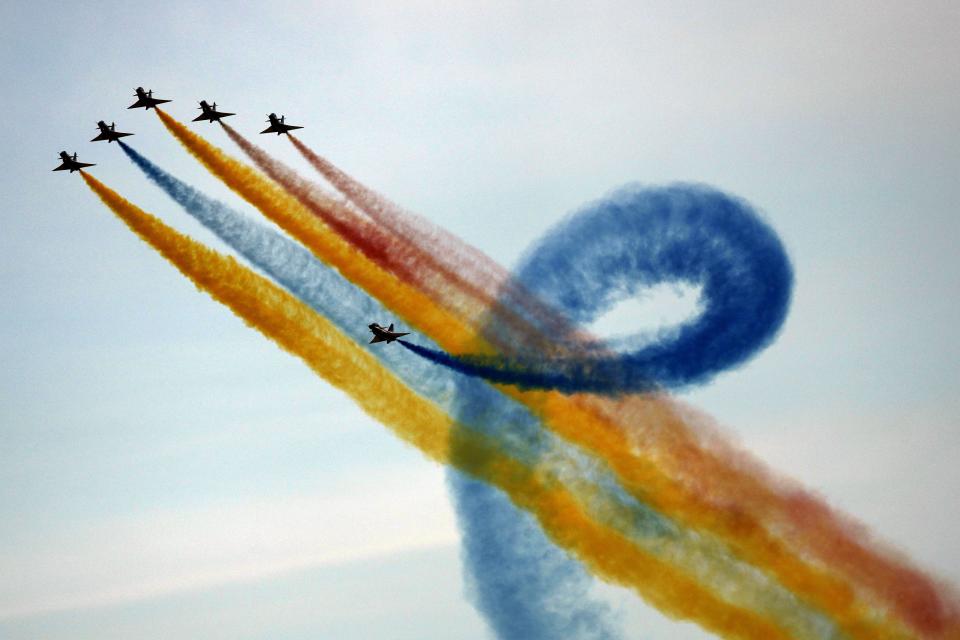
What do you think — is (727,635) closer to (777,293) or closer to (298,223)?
(777,293)

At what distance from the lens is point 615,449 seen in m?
78.1

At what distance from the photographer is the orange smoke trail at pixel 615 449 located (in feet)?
253

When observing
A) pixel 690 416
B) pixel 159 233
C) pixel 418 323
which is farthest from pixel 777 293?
pixel 159 233

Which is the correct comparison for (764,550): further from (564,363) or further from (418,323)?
(418,323)

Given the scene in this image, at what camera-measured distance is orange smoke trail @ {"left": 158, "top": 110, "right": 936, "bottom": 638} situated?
77000mm

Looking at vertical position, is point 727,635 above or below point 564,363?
below

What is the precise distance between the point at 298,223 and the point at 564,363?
14463mm

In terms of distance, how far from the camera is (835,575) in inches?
3034

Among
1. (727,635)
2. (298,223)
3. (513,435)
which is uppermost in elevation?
(298,223)

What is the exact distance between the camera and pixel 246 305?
3051 inches

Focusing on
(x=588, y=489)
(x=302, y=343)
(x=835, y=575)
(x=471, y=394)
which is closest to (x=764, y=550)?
(x=835, y=575)

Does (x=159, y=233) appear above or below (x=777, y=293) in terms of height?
below

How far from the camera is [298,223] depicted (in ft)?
255

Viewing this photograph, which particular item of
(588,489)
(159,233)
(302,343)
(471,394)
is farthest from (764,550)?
(159,233)
